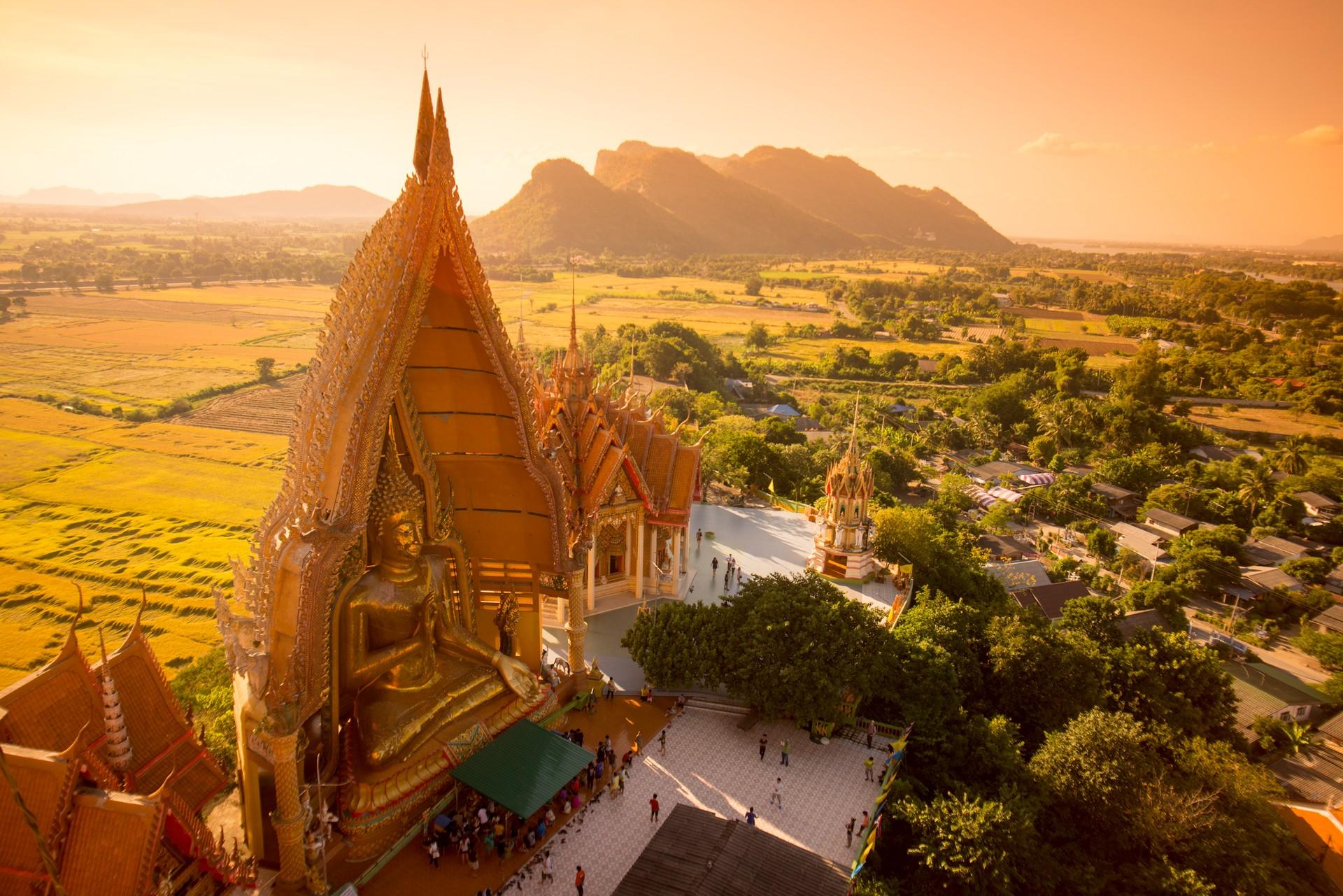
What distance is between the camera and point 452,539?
12.2 meters

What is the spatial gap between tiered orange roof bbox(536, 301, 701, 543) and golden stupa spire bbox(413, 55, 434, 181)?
9.31 meters

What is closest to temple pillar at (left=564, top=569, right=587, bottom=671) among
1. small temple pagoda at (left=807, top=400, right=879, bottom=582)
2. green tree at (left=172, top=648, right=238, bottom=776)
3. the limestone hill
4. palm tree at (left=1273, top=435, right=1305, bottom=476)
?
green tree at (left=172, top=648, right=238, bottom=776)

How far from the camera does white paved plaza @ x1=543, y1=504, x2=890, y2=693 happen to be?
707 inches

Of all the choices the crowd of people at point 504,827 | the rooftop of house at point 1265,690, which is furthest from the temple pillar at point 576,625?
the rooftop of house at point 1265,690

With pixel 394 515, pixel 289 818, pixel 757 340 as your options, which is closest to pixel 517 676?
pixel 394 515

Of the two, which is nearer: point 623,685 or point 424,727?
point 424,727

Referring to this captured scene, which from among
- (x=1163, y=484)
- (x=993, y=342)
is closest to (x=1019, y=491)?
(x=1163, y=484)

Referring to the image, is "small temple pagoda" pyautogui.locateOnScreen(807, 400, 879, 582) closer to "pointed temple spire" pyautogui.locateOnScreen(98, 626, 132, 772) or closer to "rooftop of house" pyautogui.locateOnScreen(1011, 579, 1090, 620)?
"rooftop of house" pyautogui.locateOnScreen(1011, 579, 1090, 620)

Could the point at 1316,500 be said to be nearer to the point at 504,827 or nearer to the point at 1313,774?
the point at 1313,774

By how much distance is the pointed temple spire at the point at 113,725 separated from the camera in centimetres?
817

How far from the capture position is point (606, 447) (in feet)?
64.3

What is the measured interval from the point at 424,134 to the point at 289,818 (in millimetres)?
9236

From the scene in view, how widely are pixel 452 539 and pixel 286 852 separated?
189 inches

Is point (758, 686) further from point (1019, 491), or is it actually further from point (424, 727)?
point (1019, 491)
